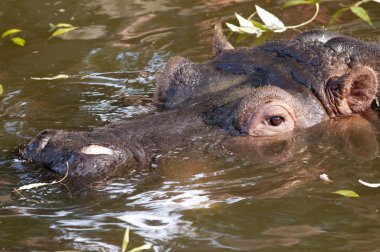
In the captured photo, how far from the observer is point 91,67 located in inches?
336

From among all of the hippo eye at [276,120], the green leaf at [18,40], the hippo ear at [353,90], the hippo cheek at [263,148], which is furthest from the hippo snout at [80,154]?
the green leaf at [18,40]

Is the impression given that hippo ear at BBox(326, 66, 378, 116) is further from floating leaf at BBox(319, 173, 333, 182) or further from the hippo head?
floating leaf at BBox(319, 173, 333, 182)

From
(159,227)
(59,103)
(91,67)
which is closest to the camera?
(159,227)

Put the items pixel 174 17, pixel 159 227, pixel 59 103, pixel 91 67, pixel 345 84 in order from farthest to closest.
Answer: pixel 174 17 → pixel 91 67 → pixel 59 103 → pixel 345 84 → pixel 159 227

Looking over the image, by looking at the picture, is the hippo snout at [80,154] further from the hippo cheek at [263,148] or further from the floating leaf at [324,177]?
the floating leaf at [324,177]

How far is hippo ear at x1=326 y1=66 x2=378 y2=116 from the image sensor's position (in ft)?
19.3

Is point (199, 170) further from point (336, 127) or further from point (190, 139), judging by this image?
point (336, 127)

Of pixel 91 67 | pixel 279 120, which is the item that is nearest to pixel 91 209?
pixel 279 120

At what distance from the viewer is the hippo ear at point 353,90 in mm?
5883

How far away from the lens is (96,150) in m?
5.15

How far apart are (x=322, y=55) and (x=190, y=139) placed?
1274 mm

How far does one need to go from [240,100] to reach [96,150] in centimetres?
120

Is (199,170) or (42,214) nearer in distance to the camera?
(42,214)

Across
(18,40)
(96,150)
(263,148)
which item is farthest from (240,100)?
(18,40)
